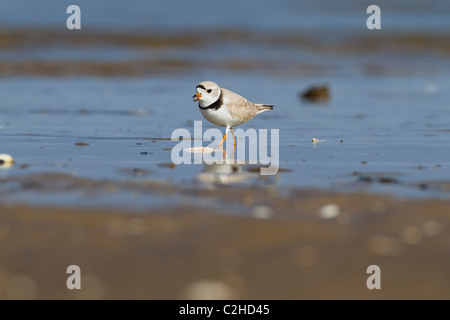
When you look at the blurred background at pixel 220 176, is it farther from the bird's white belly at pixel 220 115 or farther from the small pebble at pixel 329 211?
the bird's white belly at pixel 220 115

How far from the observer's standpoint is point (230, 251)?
195 inches

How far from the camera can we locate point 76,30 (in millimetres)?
28438

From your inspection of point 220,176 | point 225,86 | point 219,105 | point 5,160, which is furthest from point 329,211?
point 225,86

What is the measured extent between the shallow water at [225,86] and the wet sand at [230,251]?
55 cm

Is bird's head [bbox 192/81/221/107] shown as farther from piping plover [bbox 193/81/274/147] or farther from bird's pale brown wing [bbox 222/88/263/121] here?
bird's pale brown wing [bbox 222/88/263/121]

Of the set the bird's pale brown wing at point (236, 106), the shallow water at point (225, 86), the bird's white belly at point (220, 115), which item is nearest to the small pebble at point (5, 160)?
the shallow water at point (225, 86)

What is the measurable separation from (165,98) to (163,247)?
359 inches

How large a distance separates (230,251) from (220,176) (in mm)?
2257

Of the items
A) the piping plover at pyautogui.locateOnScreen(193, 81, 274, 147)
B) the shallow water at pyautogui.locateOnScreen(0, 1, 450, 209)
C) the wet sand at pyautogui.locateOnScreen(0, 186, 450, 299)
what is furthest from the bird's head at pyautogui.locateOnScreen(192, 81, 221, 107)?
the wet sand at pyautogui.locateOnScreen(0, 186, 450, 299)

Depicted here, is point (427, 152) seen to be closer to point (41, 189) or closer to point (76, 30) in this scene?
point (41, 189)

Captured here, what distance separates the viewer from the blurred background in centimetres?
471

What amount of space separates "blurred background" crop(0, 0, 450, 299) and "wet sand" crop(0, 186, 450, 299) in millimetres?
14

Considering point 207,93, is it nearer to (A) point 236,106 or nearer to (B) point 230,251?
(A) point 236,106
